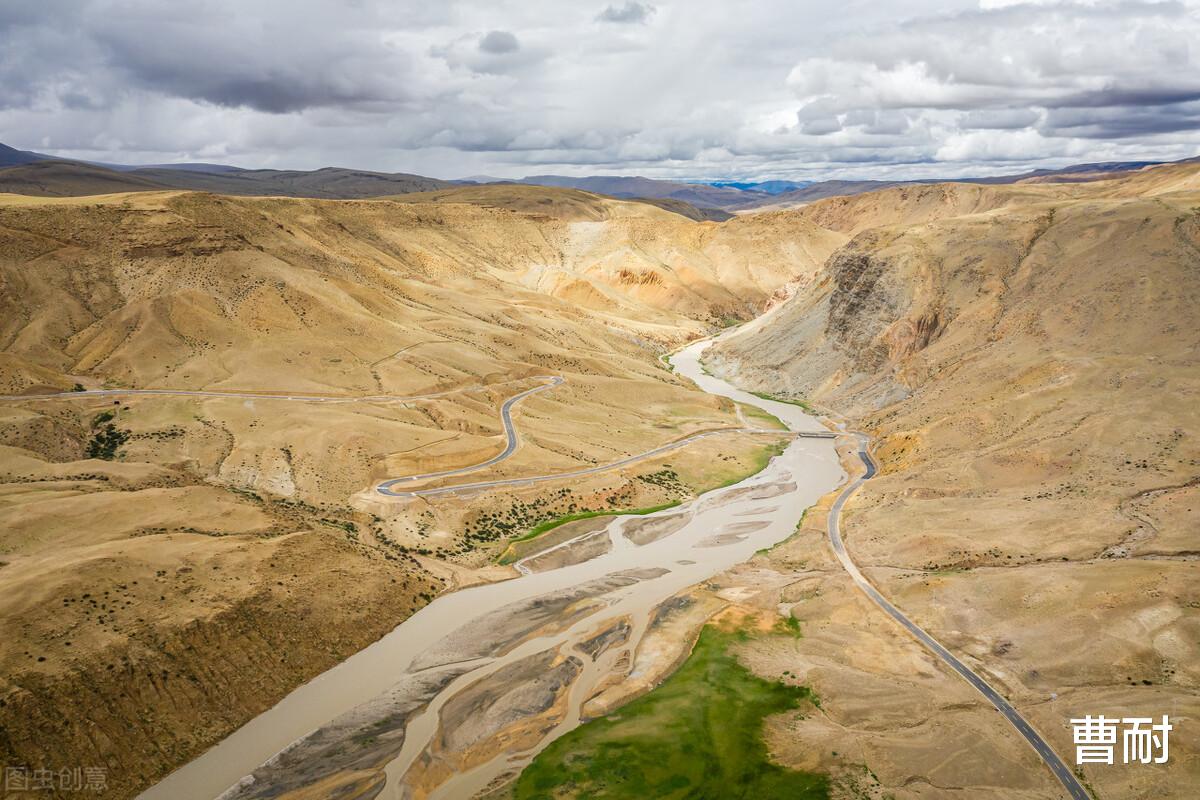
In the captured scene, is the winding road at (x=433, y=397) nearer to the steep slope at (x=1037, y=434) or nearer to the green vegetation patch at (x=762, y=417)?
the green vegetation patch at (x=762, y=417)

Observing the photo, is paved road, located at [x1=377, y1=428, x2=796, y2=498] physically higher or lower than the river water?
higher

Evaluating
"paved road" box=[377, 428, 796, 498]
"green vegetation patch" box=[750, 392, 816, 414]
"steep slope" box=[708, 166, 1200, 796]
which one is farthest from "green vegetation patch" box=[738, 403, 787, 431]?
"paved road" box=[377, 428, 796, 498]

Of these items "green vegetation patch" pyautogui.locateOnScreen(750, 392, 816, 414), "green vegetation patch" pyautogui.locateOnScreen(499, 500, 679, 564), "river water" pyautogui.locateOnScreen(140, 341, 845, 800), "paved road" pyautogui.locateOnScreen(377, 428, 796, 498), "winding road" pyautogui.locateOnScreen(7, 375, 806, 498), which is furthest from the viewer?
"green vegetation patch" pyautogui.locateOnScreen(750, 392, 816, 414)

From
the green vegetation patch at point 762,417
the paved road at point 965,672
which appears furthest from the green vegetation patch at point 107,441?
the green vegetation patch at point 762,417

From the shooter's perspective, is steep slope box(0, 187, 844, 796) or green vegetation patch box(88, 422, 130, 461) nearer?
steep slope box(0, 187, 844, 796)

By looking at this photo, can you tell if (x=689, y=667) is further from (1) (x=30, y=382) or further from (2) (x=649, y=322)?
(2) (x=649, y=322)

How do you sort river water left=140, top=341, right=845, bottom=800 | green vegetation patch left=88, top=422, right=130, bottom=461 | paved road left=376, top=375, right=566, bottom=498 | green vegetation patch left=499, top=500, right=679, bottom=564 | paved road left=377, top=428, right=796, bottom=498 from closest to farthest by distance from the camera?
river water left=140, top=341, right=845, bottom=800 < green vegetation patch left=499, top=500, right=679, bottom=564 < paved road left=377, top=428, right=796, bottom=498 < green vegetation patch left=88, top=422, right=130, bottom=461 < paved road left=376, top=375, right=566, bottom=498

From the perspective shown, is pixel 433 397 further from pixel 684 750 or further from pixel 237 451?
pixel 684 750

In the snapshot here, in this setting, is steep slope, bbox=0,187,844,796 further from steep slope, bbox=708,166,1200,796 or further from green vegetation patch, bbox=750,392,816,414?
steep slope, bbox=708,166,1200,796
